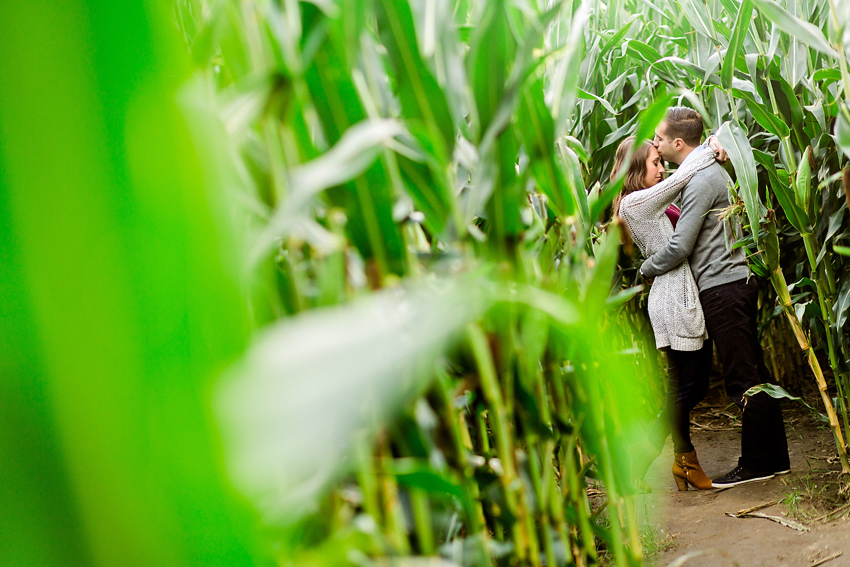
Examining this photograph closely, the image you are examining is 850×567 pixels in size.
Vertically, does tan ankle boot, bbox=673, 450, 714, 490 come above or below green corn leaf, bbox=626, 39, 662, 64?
below

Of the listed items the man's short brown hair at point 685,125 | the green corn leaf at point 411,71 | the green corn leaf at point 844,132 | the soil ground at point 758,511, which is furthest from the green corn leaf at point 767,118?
the green corn leaf at point 411,71

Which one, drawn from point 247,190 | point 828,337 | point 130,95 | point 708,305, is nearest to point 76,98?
point 130,95

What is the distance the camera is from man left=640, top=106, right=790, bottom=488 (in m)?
1.74

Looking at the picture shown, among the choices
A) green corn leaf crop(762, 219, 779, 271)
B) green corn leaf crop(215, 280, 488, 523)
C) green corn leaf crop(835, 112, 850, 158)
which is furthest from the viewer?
→ green corn leaf crop(762, 219, 779, 271)

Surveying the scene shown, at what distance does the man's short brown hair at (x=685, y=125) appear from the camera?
181 cm

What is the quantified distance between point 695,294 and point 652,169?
39 centimetres

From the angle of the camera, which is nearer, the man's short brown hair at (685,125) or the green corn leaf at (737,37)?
the green corn leaf at (737,37)

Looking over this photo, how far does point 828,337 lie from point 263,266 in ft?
5.16

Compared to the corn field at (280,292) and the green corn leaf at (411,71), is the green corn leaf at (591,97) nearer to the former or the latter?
the corn field at (280,292)

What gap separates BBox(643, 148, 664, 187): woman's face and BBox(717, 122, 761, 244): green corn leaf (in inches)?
21.1

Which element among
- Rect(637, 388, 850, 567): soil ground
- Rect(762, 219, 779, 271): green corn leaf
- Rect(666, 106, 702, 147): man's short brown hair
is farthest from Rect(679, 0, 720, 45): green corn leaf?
Rect(637, 388, 850, 567): soil ground

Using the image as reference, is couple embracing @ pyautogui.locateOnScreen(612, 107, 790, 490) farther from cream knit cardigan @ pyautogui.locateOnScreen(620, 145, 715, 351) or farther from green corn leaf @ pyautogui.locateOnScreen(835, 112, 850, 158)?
green corn leaf @ pyautogui.locateOnScreen(835, 112, 850, 158)

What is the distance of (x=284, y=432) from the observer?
151 mm

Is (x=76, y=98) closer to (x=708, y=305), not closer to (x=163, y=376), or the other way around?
(x=163, y=376)
